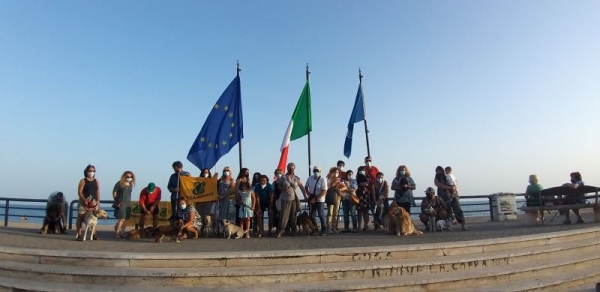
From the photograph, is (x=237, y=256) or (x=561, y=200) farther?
(x=561, y=200)

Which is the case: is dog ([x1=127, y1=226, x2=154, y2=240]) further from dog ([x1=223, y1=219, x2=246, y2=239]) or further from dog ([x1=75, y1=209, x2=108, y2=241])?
dog ([x1=223, y1=219, x2=246, y2=239])

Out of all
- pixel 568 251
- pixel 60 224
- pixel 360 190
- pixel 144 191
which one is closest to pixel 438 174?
pixel 360 190

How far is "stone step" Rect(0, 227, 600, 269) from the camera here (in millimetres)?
5898

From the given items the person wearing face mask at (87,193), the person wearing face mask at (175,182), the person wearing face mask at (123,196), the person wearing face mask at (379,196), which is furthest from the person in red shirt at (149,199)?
the person wearing face mask at (379,196)

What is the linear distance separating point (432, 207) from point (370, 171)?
1.90 m

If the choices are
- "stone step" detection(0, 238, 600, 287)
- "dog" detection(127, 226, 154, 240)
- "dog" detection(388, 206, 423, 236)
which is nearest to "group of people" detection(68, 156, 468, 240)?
"dog" detection(127, 226, 154, 240)

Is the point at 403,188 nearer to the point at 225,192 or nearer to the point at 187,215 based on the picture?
the point at 225,192

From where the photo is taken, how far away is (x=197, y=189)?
1005cm

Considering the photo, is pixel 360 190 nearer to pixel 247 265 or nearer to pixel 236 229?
pixel 236 229

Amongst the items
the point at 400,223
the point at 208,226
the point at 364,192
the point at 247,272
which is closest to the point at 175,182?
the point at 208,226

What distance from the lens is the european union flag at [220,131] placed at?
40.3 feet

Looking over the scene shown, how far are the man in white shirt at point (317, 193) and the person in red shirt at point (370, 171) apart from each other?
66.8 inches

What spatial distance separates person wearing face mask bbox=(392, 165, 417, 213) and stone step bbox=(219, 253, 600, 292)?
396cm

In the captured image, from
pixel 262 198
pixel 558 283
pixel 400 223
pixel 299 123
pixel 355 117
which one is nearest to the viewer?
pixel 558 283
